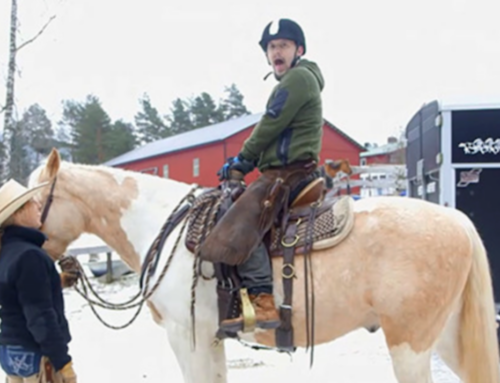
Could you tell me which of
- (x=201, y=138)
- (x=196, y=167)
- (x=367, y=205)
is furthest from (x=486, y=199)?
(x=201, y=138)

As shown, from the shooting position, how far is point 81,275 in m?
3.50

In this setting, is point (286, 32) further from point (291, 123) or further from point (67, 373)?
point (67, 373)

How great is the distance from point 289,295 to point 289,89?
1.22m

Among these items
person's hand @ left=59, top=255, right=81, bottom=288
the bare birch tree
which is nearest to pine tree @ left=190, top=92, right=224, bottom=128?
the bare birch tree

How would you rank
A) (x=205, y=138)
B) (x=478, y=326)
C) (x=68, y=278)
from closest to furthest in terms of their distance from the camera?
(x=478, y=326), (x=68, y=278), (x=205, y=138)

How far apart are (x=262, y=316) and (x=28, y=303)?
50.2 inches

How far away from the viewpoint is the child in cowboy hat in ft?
8.22

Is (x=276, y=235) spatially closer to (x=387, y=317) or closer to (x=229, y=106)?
(x=387, y=317)

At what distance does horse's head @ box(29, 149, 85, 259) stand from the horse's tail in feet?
8.44

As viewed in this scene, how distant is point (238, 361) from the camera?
17.0 feet

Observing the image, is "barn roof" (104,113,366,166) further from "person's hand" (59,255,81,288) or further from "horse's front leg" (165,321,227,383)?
"horse's front leg" (165,321,227,383)

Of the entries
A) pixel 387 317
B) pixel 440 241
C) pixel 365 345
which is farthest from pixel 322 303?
pixel 365 345

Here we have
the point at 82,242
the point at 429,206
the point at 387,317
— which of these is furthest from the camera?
the point at 82,242

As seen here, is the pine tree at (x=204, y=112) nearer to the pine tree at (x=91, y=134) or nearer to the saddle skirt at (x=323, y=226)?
the pine tree at (x=91, y=134)
